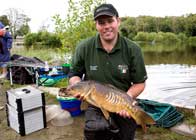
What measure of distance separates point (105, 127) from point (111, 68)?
580mm

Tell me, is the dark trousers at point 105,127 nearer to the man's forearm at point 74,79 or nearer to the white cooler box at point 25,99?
the man's forearm at point 74,79

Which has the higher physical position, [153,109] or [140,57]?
[140,57]

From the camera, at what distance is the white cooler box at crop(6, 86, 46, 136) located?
4.12 meters

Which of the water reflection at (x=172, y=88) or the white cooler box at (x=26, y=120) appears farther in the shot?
the water reflection at (x=172, y=88)

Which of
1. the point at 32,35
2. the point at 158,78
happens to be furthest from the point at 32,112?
the point at 32,35

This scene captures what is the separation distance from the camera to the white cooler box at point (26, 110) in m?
4.12

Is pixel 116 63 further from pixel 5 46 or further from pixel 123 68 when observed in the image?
pixel 5 46

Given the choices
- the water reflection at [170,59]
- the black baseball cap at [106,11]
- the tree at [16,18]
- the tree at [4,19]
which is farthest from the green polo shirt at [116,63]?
the tree at [4,19]

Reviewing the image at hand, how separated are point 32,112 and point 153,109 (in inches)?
75.2

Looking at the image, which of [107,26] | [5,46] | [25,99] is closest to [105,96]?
[107,26]

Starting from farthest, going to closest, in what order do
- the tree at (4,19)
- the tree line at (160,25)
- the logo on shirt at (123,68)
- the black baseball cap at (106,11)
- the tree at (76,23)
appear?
the tree line at (160,25)
the tree at (4,19)
the tree at (76,23)
the logo on shirt at (123,68)
the black baseball cap at (106,11)

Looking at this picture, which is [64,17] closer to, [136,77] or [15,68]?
[15,68]

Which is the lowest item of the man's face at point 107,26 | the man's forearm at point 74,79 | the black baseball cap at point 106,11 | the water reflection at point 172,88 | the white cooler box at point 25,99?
the water reflection at point 172,88

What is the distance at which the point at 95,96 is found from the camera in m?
2.43
